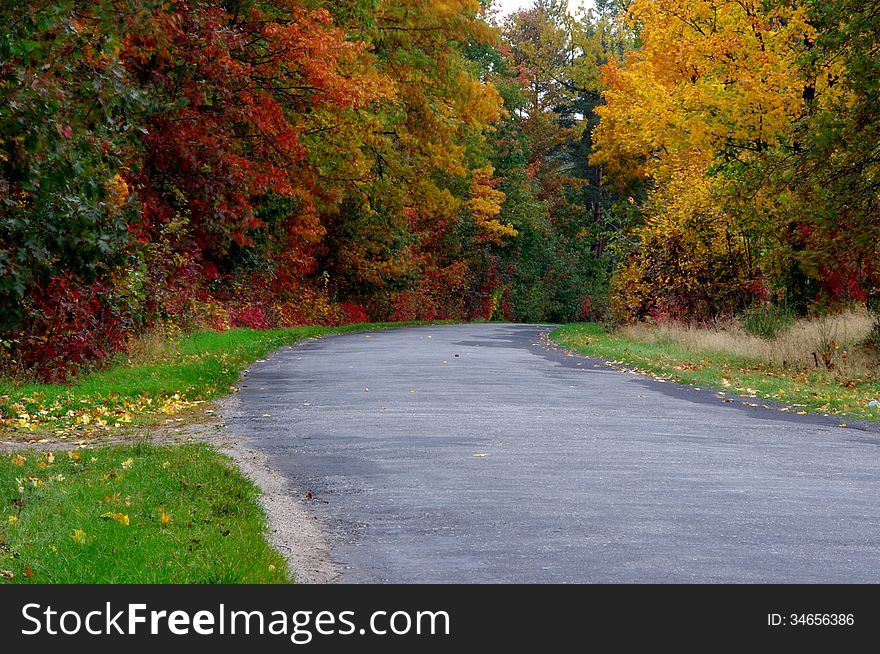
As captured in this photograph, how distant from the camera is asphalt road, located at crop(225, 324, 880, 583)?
7.27 metres

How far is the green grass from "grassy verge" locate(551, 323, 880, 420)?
9.53m

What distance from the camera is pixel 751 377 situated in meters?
20.7

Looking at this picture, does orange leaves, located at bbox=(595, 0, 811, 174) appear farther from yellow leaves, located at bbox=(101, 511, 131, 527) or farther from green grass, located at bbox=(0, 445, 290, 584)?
yellow leaves, located at bbox=(101, 511, 131, 527)

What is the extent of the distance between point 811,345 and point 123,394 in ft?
44.3

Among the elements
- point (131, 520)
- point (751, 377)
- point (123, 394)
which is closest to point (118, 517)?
point (131, 520)

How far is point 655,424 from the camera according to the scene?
14398 millimetres

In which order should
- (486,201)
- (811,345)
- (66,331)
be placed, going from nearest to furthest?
(66,331) < (811,345) < (486,201)

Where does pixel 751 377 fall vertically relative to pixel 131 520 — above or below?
below

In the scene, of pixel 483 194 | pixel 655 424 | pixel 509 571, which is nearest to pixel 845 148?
pixel 655 424

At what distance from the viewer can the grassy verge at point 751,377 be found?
55.9ft

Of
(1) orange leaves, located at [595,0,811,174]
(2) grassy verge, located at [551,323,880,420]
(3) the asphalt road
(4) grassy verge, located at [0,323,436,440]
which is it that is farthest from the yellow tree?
(4) grassy verge, located at [0,323,436,440]

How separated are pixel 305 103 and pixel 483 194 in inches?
1350

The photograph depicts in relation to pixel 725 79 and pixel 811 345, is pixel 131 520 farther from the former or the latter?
pixel 725 79

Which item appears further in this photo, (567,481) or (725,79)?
(725,79)
